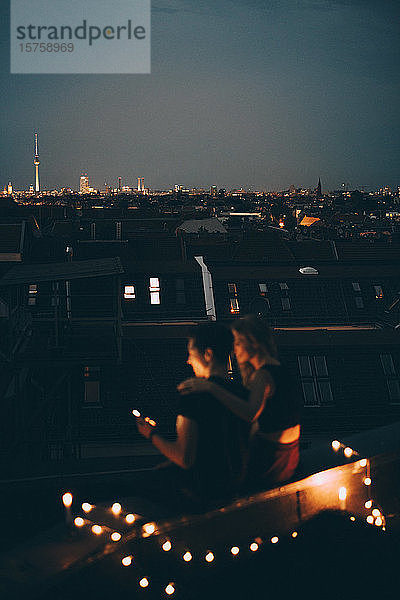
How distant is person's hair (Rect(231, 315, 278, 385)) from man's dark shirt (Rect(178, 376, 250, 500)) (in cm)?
26

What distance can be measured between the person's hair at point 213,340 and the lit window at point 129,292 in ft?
61.4

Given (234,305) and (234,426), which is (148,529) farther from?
(234,305)

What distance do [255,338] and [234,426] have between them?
2.03 ft

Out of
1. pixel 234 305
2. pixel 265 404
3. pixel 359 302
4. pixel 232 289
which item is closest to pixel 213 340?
pixel 265 404

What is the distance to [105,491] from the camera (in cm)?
601

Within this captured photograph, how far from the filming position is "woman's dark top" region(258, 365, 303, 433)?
461 cm

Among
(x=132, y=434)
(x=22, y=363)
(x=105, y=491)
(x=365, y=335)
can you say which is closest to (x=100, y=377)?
(x=132, y=434)

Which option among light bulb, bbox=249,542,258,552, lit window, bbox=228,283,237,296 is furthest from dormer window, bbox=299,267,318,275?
light bulb, bbox=249,542,258,552

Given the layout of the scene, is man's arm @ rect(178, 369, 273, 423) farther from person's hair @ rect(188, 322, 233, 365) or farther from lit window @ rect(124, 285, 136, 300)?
lit window @ rect(124, 285, 136, 300)

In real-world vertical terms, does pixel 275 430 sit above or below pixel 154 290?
below

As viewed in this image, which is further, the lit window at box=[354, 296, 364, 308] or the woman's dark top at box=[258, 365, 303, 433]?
the lit window at box=[354, 296, 364, 308]

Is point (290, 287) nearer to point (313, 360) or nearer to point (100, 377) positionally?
point (313, 360)

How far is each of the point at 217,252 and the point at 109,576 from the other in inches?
1232

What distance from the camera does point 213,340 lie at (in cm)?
456
